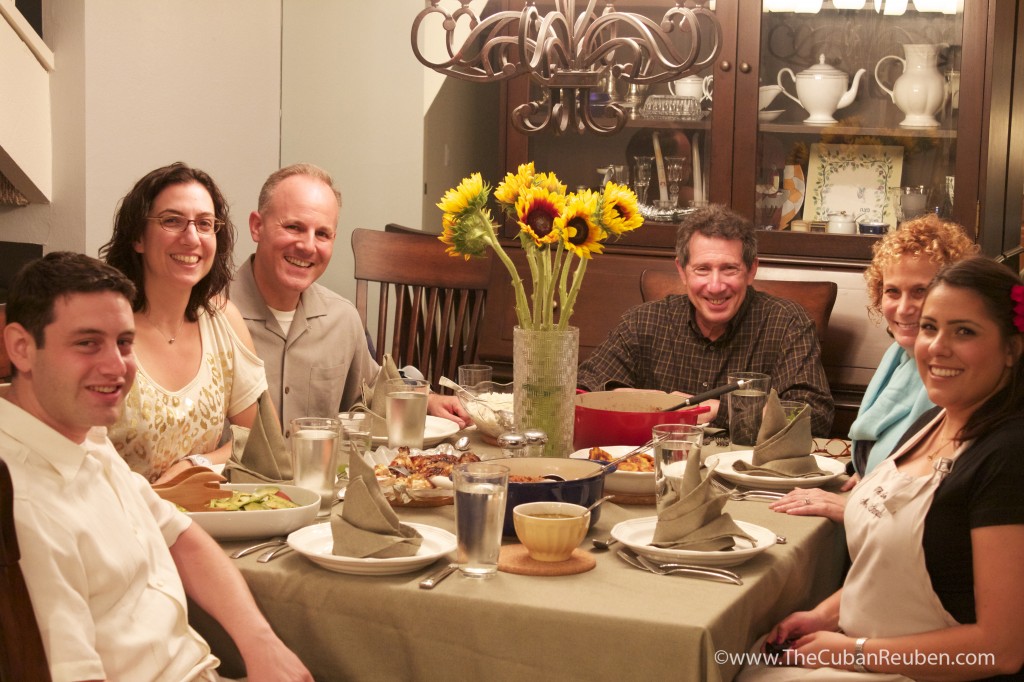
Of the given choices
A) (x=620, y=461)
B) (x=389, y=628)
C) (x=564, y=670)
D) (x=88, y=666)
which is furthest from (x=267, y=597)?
(x=620, y=461)

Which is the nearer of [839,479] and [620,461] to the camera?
[620,461]

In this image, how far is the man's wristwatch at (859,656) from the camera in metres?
1.47

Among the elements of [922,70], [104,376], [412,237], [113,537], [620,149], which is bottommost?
[113,537]

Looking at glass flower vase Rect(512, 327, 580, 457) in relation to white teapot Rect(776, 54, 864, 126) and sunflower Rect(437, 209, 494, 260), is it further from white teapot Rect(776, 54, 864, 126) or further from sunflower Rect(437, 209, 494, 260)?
white teapot Rect(776, 54, 864, 126)

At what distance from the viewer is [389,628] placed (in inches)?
53.0

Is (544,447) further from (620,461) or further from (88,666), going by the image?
(88,666)

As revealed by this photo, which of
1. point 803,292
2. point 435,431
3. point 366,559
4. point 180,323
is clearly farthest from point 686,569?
point 803,292

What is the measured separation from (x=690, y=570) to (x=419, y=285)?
1.96 m

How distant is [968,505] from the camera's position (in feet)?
4.72

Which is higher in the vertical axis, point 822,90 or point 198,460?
point 822,90

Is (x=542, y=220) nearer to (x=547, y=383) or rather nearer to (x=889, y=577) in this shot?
(x=547, y=383)

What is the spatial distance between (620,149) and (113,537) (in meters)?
2.79

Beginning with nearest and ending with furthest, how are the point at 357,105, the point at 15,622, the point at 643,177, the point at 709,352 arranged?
the point at 15,622 < the point at 709,352 < the point at 643,177 < the point at 357,105

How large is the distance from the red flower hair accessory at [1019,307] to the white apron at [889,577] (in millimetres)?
172
